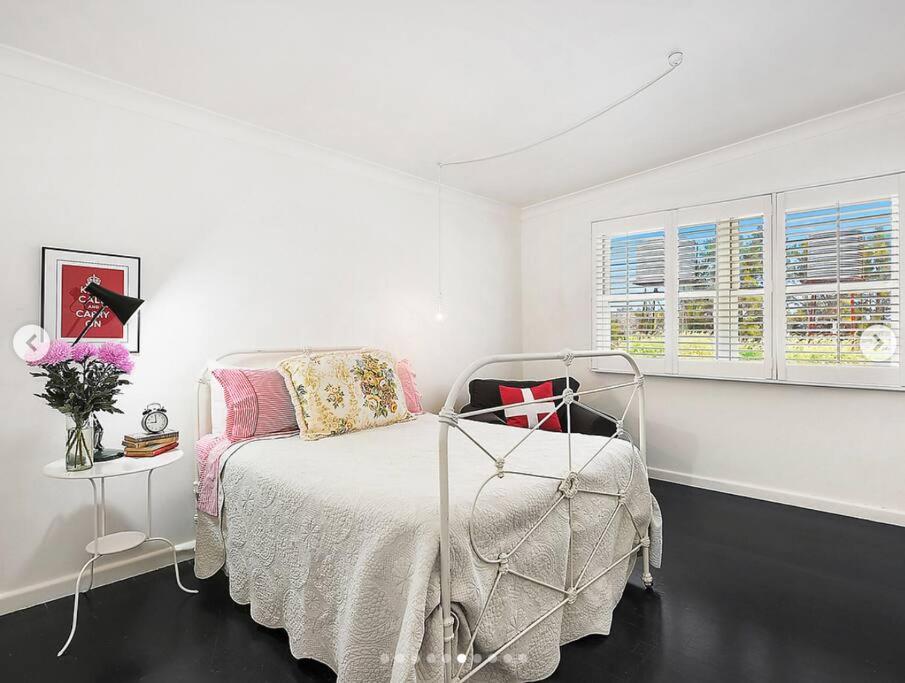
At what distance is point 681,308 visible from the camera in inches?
157

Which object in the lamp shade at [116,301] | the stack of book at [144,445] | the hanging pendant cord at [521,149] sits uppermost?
the hanging pendant cord at [521,149]

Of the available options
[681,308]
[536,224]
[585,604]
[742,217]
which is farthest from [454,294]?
[585,604]

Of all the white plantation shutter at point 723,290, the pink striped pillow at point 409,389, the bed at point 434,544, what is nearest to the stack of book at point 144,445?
the bed at point 434,544

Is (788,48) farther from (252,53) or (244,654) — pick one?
(244,654)

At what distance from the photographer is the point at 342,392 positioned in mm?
2814

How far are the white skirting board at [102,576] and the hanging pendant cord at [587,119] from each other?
3.07 m

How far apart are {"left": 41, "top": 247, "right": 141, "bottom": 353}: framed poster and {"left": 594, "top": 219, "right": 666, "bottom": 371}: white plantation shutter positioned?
3.51 m

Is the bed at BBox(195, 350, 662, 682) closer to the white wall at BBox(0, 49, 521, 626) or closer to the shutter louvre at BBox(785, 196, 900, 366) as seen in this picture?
the white wall at BBox(0, 49, 521, 626)

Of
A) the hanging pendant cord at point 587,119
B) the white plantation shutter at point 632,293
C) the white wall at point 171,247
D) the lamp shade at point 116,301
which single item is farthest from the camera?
the white plantation shutter at point 632,293

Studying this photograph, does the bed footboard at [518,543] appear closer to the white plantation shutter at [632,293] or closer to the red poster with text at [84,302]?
the white plantation shutter at [632,293]

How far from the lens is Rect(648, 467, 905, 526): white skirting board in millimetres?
3154

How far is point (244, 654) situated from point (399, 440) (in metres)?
1.07

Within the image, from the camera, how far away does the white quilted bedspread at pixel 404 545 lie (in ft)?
4.93

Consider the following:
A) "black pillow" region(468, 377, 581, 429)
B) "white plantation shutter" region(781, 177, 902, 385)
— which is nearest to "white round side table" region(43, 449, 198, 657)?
"black pillow" region(468, 377, 581, 429)
